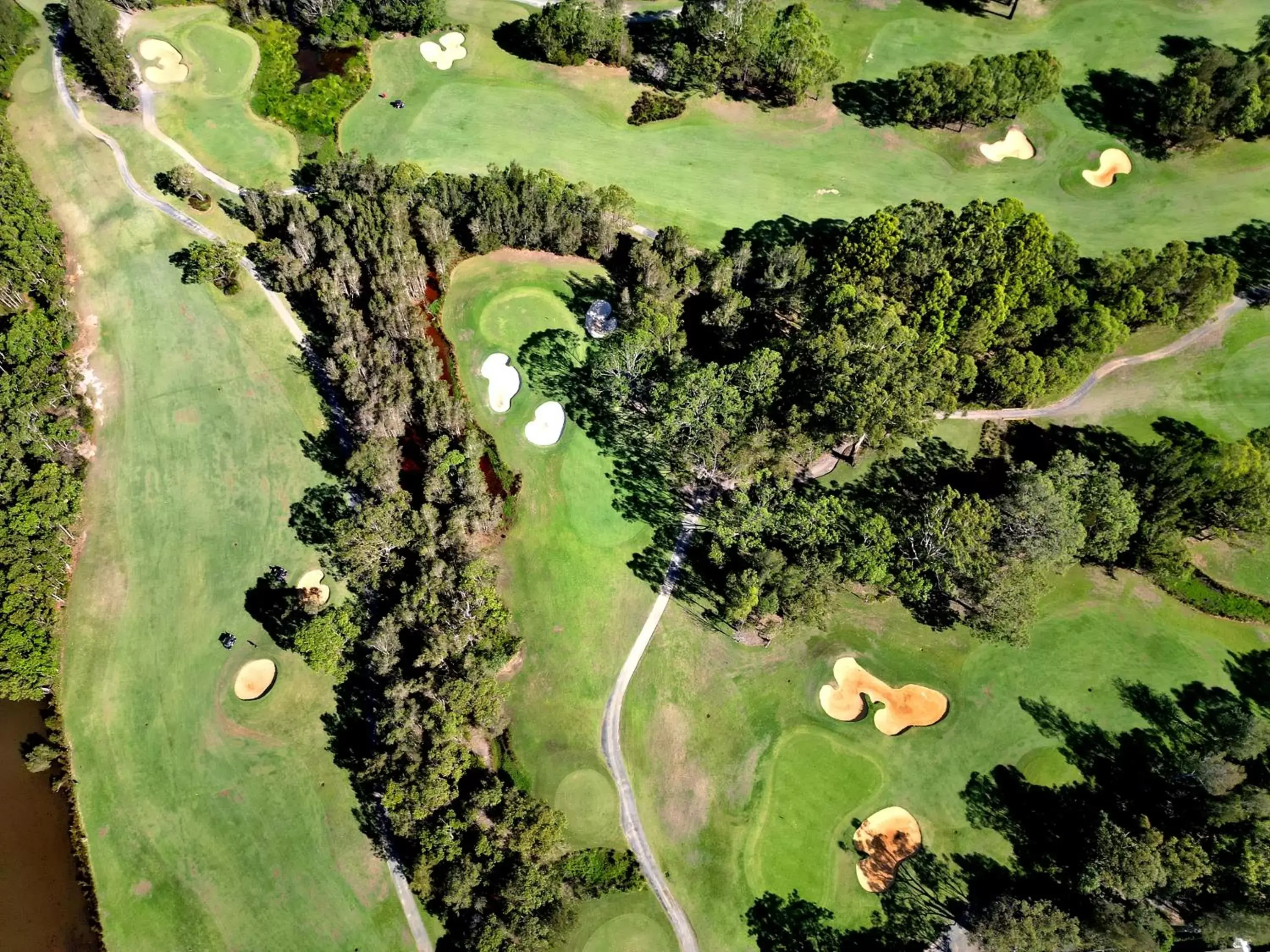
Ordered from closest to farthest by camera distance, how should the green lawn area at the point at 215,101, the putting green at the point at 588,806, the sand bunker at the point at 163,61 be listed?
the putting green at the point at 588,806 < the green lawn area at the point at 215,101 < the sand bunker at the point at 163,61

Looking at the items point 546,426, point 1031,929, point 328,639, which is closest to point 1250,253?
point 1031,929

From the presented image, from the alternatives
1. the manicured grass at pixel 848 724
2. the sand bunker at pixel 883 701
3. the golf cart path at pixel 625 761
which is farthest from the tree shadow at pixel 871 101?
the sand bunker at pixel 883 701

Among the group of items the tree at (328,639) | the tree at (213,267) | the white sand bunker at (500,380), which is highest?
the tree at (213,267)

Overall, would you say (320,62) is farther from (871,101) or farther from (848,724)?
(848,724)

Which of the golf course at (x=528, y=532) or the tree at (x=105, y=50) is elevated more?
the tree at (x=105, y=50)

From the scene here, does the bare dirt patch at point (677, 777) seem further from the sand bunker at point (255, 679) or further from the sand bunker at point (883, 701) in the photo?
the sand bunker at point (255, 679)

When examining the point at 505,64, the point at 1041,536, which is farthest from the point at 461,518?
the point at 505,64
